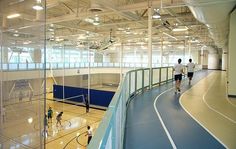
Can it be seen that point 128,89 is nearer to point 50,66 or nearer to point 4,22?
point 4,22

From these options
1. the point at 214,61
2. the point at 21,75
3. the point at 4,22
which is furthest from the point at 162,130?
the point at 214,61

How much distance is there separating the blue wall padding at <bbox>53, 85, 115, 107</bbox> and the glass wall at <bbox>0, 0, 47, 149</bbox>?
891cm

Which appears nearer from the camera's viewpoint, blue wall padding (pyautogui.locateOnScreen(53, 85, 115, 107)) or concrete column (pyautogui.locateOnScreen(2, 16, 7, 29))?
concrete column (pyautogui.locateOnScreen(2, 16, 7, 29))

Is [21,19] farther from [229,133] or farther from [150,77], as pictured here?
[229,133]

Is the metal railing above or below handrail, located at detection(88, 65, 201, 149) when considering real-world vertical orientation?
above

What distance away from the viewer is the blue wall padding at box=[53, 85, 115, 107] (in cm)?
1879

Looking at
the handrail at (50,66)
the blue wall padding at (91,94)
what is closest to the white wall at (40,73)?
the handrail at (50,66)

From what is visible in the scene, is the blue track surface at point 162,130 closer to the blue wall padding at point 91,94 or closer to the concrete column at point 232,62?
the concrete column at point 232,62

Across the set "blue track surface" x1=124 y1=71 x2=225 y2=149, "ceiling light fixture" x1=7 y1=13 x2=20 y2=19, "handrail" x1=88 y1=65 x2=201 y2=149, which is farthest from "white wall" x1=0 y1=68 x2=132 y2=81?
"blue track surface" x1=124 y1=71 x2=225 y2=149

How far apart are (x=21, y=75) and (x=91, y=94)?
10.1 metres

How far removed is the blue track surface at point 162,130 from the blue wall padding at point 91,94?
11347 millimetres

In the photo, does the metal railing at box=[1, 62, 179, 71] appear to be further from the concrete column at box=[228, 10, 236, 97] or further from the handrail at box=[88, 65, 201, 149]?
the concrete column at box=[228, 10, 236, 97]

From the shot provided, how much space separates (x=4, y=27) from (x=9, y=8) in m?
0.67

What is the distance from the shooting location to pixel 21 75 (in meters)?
9.91
